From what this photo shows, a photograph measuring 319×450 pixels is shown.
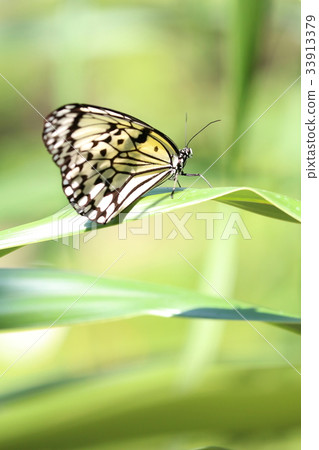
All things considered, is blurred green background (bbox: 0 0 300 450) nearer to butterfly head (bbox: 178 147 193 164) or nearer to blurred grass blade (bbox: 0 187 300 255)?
butterfly head (bbox: 178 147 193 164)

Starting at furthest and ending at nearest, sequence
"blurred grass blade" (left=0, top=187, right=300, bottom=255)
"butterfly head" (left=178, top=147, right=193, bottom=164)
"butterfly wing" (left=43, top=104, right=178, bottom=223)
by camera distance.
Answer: "butterfly head" (left=178, top=147, right=193, bottom=164)
"butterfly wing" (left=43, top=104, right=178, bottom=223)
"blurred grass blade" (left=0, top=187, right=300, bottom=255)

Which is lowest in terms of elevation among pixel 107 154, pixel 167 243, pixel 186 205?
pixel 167 243

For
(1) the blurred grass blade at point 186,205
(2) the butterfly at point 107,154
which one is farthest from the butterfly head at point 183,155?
(1) the blurred grass blade at point 186,205

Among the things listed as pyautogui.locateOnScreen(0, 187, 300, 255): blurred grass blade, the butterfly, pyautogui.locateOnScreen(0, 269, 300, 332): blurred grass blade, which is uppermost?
the butterfly

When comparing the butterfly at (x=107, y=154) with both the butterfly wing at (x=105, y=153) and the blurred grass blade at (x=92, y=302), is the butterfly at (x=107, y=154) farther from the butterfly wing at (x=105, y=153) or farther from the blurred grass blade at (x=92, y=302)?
the blurred grass blade at (x=92, y=302)

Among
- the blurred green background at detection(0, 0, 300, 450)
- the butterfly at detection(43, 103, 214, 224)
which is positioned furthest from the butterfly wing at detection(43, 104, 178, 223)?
the blurred green background at detection(0, 0, 300, 450)

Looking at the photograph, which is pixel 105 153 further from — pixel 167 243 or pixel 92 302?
pixel 167 243

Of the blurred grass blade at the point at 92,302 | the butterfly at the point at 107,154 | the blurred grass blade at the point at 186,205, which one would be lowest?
the blurred grass blade at the point at 92,302

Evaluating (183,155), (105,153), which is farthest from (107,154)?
(183,155)
